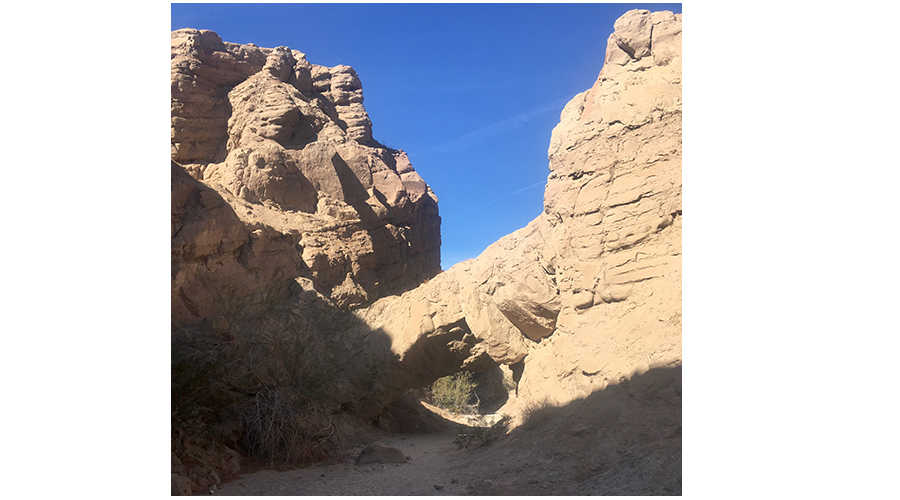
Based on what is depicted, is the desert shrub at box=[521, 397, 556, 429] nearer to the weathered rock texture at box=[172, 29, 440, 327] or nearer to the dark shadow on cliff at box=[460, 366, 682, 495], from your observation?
the dark shadow on cliff at box=[460, 366, 682, 495]

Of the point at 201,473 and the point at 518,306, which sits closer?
the point at 201,473

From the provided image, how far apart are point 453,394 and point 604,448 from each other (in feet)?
41.9

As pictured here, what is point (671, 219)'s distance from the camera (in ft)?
25.0

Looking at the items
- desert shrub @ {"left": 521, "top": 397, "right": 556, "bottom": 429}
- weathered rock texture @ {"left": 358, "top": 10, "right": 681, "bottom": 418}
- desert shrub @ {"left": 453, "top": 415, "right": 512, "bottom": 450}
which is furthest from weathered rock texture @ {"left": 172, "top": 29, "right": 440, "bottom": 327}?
desert shrub @ {"left": 521, "top": 397, "right": 556, "bottom": 429}

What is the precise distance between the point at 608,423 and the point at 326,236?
9.15m

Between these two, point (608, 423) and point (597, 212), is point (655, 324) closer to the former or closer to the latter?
point (608, 423)

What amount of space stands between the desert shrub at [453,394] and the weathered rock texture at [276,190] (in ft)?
13.0

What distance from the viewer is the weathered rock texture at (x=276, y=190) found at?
30.1 feet

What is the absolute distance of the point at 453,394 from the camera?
1867 cm

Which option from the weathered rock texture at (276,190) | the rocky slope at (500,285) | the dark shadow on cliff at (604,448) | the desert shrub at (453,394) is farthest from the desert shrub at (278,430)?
the desert shrub at (453,394)

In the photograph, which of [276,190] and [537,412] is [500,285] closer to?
[537,412]

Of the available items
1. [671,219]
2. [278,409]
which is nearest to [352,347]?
[278,409]

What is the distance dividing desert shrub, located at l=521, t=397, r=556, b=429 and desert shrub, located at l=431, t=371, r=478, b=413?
32.1 feet

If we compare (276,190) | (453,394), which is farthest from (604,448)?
(453,394)
